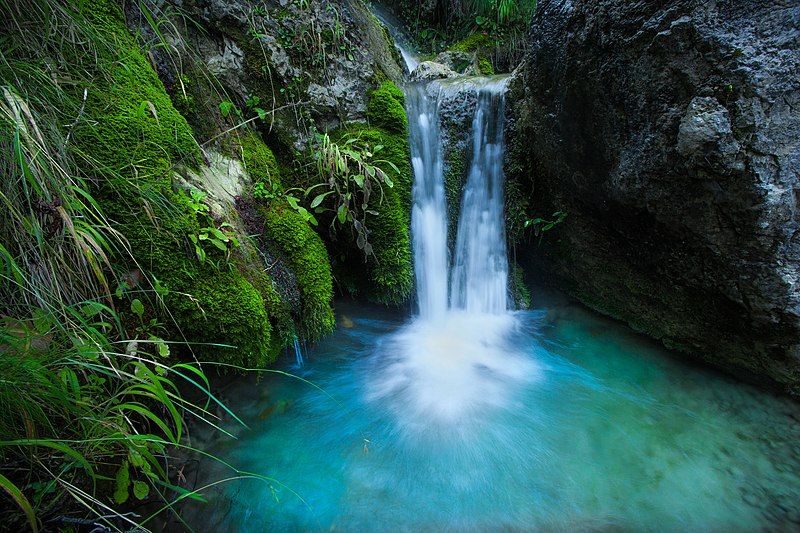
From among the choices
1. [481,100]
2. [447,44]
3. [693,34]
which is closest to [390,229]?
[481,100]

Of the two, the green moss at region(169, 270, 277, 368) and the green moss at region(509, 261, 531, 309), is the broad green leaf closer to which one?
the green moss at region(169, 270, 277, 368)

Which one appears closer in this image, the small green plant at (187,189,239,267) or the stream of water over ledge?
the stream of water over ledge

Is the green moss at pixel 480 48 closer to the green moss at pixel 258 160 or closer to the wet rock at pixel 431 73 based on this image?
the wet rock at pixel 431 73

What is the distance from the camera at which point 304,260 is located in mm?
2996

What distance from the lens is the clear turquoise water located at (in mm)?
2020

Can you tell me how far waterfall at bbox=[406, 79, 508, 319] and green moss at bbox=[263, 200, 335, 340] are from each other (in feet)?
3.61

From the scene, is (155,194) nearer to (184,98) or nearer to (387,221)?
(184,98)

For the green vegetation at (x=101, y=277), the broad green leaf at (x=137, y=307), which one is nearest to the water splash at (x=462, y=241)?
the green vegetation at (x=101, y=277)

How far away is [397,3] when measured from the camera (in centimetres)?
754

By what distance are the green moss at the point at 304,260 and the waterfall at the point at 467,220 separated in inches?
43.3

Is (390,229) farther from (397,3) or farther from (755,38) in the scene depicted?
(397,3)

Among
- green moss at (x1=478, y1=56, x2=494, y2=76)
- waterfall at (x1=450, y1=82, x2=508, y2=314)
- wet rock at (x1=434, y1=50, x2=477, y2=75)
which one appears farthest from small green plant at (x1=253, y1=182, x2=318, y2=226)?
green moss at (x1=478, y1=56, x2=494, y2=76)

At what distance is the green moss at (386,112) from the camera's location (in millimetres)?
3727

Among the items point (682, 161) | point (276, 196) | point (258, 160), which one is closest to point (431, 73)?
point (258, 160)
